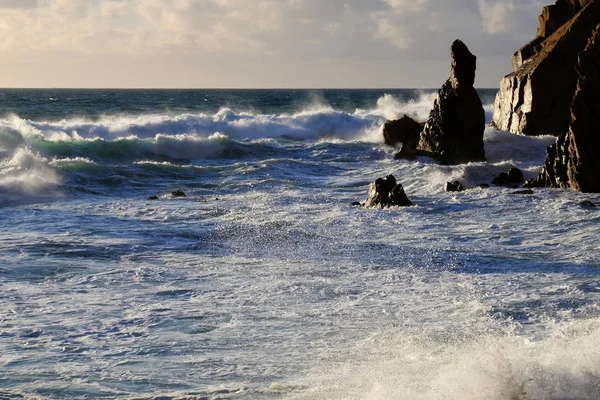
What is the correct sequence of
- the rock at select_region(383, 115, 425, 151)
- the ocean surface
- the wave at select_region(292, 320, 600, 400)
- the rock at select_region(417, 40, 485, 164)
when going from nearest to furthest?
the wave at select_region(292, 320, 600, 400)
the ocean surface
the rock at select_region(417, 40, 485, 164)
the rock at select_region(383, 115, 425, 151)

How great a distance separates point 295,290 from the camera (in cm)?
1059

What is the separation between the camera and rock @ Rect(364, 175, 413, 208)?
17.8 meters

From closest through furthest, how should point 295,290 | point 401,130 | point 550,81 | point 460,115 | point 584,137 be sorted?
point 295,290 → point 584,137 → point 460,115 → point 550,81 → point 401,130

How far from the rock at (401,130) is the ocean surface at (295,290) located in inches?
277

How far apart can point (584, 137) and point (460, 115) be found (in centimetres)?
688

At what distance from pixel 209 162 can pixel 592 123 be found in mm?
15699

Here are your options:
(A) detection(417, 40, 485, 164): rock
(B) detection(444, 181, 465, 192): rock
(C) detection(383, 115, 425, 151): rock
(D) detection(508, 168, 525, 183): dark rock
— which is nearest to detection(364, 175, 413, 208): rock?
(B) detection(444, 181, 465, 192): rock

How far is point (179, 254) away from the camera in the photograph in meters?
13.3

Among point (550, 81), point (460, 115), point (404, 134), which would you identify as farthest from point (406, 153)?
point (550, 81)

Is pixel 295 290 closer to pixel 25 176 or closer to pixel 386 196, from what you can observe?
pixel 386 196

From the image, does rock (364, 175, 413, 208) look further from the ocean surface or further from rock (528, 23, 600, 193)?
rock (528, 23, 600, 193)

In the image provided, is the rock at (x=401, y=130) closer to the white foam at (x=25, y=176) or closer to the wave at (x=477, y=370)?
the white foam at (x=25, y=176)

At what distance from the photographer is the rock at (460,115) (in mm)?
24625

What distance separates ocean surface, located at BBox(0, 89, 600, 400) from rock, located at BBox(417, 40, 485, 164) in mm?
2175
